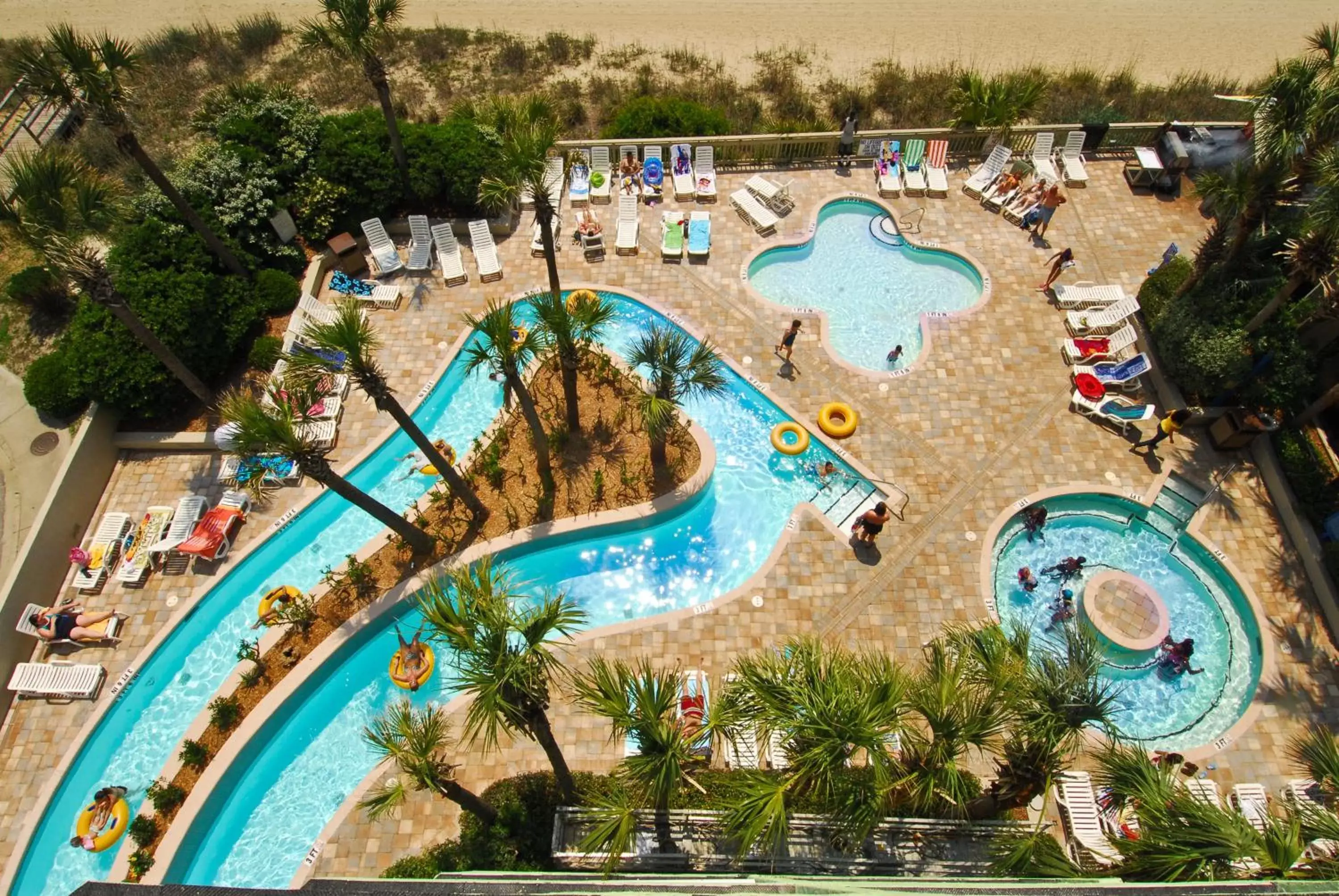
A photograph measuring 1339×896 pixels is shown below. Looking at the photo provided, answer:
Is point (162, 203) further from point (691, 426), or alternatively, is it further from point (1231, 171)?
point (1231, 171)

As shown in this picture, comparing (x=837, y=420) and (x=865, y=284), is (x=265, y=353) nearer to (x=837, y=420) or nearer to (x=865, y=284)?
(x=837, y=420)

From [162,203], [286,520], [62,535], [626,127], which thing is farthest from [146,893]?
[626,127]

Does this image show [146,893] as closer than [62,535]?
Yes

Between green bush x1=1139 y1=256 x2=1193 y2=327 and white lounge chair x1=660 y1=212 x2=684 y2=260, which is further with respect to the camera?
white lounge chair x1=660 y1=212 x2=684 y2=260

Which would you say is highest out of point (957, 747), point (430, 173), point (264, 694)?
point (430, 173)

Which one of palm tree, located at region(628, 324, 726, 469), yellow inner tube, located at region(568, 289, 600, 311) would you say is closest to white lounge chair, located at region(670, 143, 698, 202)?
yellow inner tube, located at region(568, 289, 600, 311)

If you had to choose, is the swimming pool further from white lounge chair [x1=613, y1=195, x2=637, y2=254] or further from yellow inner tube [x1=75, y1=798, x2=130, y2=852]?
white lounge chair [x1=613, y1=195, x2=637, y2=254]
